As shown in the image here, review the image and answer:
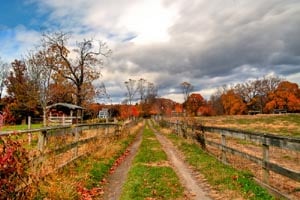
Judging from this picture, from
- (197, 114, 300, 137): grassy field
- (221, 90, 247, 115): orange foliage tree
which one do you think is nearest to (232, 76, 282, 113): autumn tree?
(221, 90, 247, 115): orange foliage tree

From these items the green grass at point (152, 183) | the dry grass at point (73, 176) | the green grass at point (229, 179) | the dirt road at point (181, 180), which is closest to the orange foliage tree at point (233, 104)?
the dry grass at point (73, 176)

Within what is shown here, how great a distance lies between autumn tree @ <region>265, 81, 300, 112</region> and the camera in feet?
303

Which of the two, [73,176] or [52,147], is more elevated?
[52,147]

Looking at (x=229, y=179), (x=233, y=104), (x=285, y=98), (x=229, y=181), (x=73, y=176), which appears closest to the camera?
(x=229, y=181)

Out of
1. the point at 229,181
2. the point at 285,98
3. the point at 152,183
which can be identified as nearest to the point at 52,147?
the point at 152,183

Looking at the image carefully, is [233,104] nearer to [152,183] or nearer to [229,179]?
[229,179]

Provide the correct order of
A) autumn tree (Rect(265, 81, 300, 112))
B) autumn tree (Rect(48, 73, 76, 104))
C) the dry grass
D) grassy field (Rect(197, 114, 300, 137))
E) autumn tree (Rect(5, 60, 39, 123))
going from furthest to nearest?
autumn tree (Rect(265, 81, 300, 112))
autumn tree (Rect(5, 60, 39, 123))
autumn tree (Rect(48, 73, 76, 104))
grassy field (Rect(197, 114, 300, 137))
the dry grass

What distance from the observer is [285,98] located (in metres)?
94.9

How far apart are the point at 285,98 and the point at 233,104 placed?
1597 centimetres

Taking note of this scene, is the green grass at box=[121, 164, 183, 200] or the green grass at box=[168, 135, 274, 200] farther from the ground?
the green grass at box=[168, 135, 274, 200]

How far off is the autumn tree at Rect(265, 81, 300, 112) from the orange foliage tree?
8.77 m

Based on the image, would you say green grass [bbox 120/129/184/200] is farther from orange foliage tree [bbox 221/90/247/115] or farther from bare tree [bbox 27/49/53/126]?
orange foliage tree [bbox 221/90/247/115]

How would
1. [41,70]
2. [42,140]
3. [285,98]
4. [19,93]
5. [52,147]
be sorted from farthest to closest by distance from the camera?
[285,98], [19,93], [41,70], [52,147], [42,140]

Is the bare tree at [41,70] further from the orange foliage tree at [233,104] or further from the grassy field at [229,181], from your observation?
the orange foliage tree at [233,104]
